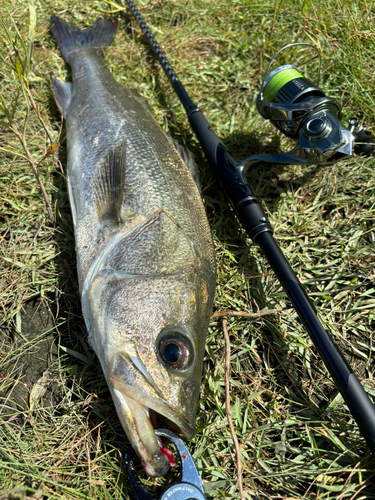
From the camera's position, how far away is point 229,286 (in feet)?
9.21

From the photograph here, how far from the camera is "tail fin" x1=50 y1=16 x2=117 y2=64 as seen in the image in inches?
148

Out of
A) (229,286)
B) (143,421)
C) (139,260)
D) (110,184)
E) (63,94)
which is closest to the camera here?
(143,421)

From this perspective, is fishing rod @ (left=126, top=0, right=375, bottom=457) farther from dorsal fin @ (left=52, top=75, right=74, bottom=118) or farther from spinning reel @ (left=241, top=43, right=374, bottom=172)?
dorsal fin @ (left=52, top=75, right=74, bottom=118)

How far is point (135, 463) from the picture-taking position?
7.20 feet

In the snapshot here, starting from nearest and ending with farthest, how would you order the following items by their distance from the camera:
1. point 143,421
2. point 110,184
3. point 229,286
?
point 143,421 < point 110,184 < point 229,286

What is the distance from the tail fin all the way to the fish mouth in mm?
3296

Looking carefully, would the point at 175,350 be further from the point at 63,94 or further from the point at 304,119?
the point at 63,94

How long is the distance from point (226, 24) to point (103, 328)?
3.77 metres

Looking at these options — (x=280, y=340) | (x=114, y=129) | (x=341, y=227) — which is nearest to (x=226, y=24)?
(x=114, y=129)

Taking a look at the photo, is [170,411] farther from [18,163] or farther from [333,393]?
[18,163]

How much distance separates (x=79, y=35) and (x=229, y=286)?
298 centimetres

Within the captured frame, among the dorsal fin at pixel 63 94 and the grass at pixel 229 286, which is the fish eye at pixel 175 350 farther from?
the dorsal fin at pixel 63 94

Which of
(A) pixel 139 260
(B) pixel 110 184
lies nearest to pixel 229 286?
(A) pixel 139 260

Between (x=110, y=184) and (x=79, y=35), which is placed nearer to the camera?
(x=110, y=184)
